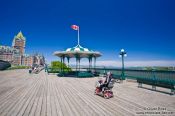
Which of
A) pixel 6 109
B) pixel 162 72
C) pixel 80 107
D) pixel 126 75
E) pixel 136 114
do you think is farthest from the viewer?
pixel 126 75

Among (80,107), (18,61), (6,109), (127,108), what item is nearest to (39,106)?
(6,109)

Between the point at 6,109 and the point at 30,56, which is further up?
the point at 30,56

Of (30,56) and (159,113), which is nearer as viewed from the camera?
(159,113)

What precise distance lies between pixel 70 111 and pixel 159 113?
11.3 feet

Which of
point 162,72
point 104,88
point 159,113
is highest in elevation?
point 162,72

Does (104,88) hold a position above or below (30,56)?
below

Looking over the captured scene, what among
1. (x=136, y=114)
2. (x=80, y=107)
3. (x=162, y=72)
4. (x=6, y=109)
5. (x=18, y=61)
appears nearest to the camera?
(x=136, y=114)

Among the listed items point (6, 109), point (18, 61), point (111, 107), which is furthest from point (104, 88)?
point (18, 61)

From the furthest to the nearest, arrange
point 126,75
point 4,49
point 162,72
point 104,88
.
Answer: point 4,49, point 126,75, point 162,72, point 104,88

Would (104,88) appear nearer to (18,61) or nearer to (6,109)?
(6,109)

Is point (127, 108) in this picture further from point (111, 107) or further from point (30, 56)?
point (30, 56)

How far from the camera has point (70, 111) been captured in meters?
5.31

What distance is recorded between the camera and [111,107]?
5.88 meters

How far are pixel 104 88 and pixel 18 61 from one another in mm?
168162
